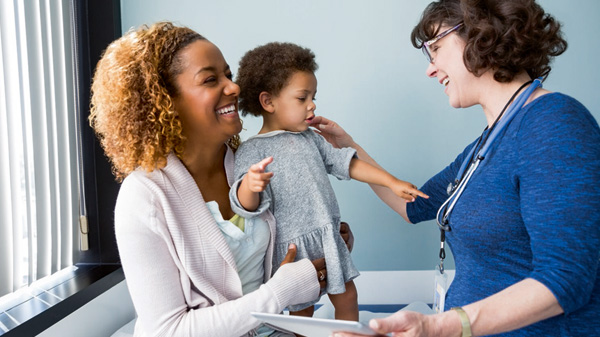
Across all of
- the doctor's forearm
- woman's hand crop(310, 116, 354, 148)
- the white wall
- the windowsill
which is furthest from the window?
the doctor's forearm

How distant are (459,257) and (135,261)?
93 centimetres

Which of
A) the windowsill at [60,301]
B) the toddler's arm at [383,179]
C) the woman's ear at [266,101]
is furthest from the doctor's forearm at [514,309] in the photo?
the windowsill at [60,301]

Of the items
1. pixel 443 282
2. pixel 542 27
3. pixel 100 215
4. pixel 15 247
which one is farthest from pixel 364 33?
pixel 15 247

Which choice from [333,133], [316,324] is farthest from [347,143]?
[316,324]

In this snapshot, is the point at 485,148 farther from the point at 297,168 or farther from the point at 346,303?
the point at 346,303

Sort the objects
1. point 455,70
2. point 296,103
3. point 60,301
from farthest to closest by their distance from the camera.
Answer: point 60,301 < point 296,103 < point 455,70

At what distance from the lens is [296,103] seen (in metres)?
1.71

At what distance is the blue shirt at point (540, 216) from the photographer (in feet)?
3.30

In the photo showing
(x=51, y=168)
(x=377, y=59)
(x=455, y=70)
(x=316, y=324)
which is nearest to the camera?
(x=316, y=324)

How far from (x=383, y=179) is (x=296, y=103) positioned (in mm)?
429

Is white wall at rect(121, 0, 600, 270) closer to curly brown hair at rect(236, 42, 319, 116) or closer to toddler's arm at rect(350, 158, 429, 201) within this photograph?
curly brown hair at rect(236, 42, 319, 116)

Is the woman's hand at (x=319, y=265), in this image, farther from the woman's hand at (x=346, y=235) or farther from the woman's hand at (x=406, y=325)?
the woman's hand at (x=406, y=325)

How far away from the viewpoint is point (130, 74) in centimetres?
131

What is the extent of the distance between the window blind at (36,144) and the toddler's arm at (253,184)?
3.39 feet
